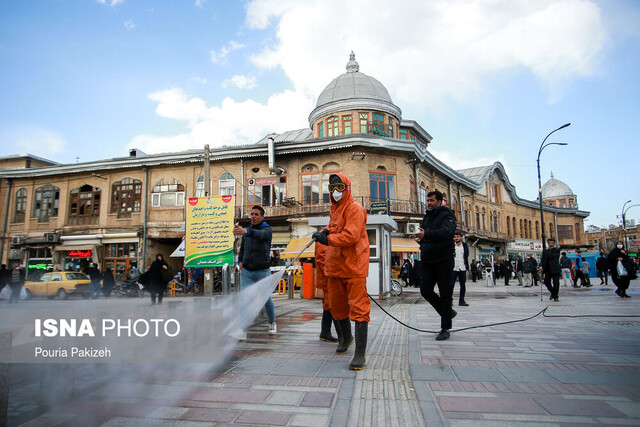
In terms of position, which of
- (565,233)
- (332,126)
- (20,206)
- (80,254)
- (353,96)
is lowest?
(80,254)

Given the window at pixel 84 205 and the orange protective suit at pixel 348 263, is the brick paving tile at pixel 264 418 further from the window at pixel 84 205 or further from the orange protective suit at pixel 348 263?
the window at pixel 84 205

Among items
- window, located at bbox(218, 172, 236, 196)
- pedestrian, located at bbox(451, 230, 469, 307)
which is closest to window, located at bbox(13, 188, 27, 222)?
window, located at bbox(218, 172, 236, 196)

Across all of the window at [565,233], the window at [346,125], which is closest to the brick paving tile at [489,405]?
the window at [346,125]

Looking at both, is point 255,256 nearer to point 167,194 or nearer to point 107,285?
point 107,285

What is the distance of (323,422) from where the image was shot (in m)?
2.60

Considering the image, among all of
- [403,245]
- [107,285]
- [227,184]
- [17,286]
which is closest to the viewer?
[17,286]

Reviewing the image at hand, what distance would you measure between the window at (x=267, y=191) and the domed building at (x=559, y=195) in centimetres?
6978

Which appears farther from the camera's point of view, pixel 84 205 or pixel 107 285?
pixel 84 205

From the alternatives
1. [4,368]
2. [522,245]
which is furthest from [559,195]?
[4,368]

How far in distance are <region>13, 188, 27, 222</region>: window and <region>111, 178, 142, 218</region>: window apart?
25.8 feet

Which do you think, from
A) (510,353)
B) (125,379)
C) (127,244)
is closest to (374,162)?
(127,244)

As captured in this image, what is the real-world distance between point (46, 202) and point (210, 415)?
35181 mm

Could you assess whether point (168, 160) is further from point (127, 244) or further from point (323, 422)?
point (323, 422)

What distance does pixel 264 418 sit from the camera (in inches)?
105
